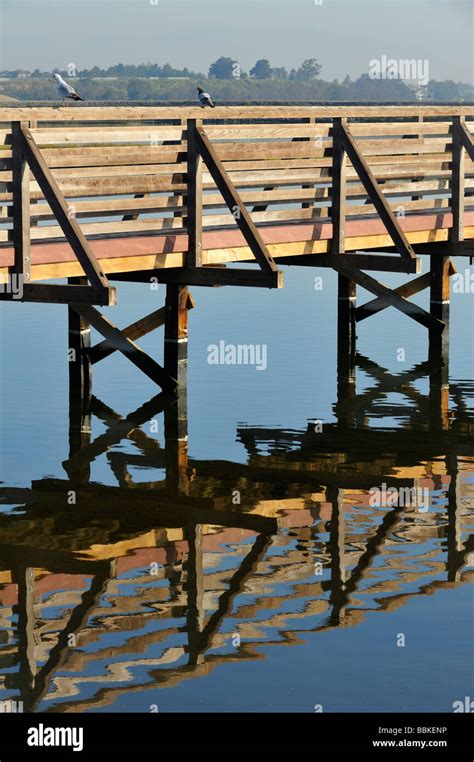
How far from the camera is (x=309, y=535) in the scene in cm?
1166

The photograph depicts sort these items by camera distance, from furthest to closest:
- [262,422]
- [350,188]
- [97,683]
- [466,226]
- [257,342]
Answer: [257,342]
[466,226]
[350,188]
[262,422]
[97,683]

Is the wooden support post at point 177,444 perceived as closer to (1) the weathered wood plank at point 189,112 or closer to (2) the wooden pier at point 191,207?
(2) the wooden pier at point 191,207

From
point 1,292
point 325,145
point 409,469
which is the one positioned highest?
point 325,145

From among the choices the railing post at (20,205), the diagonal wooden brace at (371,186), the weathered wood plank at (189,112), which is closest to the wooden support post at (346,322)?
the weathered wood plank at (189,112)

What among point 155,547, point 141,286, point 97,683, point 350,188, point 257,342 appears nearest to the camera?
point 97,683

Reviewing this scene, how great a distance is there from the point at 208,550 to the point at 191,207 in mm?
4949

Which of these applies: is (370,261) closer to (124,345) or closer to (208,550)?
(124,345)

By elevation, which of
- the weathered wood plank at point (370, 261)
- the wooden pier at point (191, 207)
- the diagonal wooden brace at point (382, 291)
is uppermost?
the wooden pier at point (191, 207)

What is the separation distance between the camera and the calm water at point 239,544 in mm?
8703

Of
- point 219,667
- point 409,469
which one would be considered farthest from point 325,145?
point 219,667

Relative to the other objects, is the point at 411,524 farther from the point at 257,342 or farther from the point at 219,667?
the point at 257,342

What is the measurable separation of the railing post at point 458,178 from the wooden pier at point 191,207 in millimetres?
17

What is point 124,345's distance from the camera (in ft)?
51.3

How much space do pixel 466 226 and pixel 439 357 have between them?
5.59 ft
